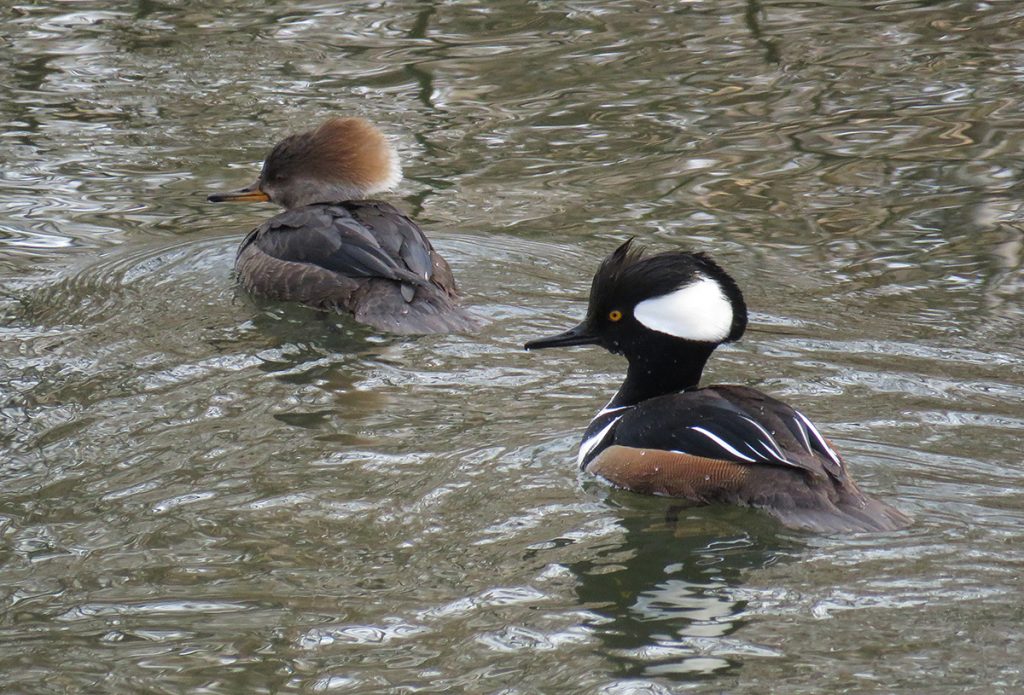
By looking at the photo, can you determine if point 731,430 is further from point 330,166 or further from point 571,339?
point 330,166

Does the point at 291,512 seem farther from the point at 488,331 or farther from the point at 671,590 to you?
the point at 488,331

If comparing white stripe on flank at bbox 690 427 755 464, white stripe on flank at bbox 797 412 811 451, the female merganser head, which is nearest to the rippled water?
white stripe on flank at bbox 690 427 755 464

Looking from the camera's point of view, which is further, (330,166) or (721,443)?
(330,166)

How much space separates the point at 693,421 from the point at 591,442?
49cm

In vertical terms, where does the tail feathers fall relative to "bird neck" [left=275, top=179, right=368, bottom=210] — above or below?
below

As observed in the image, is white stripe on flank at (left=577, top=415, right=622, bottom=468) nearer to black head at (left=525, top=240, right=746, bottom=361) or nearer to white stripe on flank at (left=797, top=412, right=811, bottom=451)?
black head at (left=525, top=240, right=746, bottom=361)

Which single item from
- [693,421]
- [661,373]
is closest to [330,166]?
[661,373]

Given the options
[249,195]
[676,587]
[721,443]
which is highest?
[249,195]

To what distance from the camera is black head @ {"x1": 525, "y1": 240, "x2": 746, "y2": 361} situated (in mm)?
5543

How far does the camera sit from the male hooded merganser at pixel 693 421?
5.06 metres

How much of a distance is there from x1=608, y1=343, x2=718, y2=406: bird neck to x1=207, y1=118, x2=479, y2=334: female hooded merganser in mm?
1441

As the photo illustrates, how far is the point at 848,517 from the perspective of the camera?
4930mm

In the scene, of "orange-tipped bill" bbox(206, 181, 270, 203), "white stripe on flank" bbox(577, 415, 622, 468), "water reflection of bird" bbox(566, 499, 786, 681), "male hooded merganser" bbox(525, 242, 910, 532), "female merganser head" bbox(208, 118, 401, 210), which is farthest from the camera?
"orange-tipped bill" bbox(206, 181, 270, 203)

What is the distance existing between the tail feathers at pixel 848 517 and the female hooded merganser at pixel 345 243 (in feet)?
8.49
